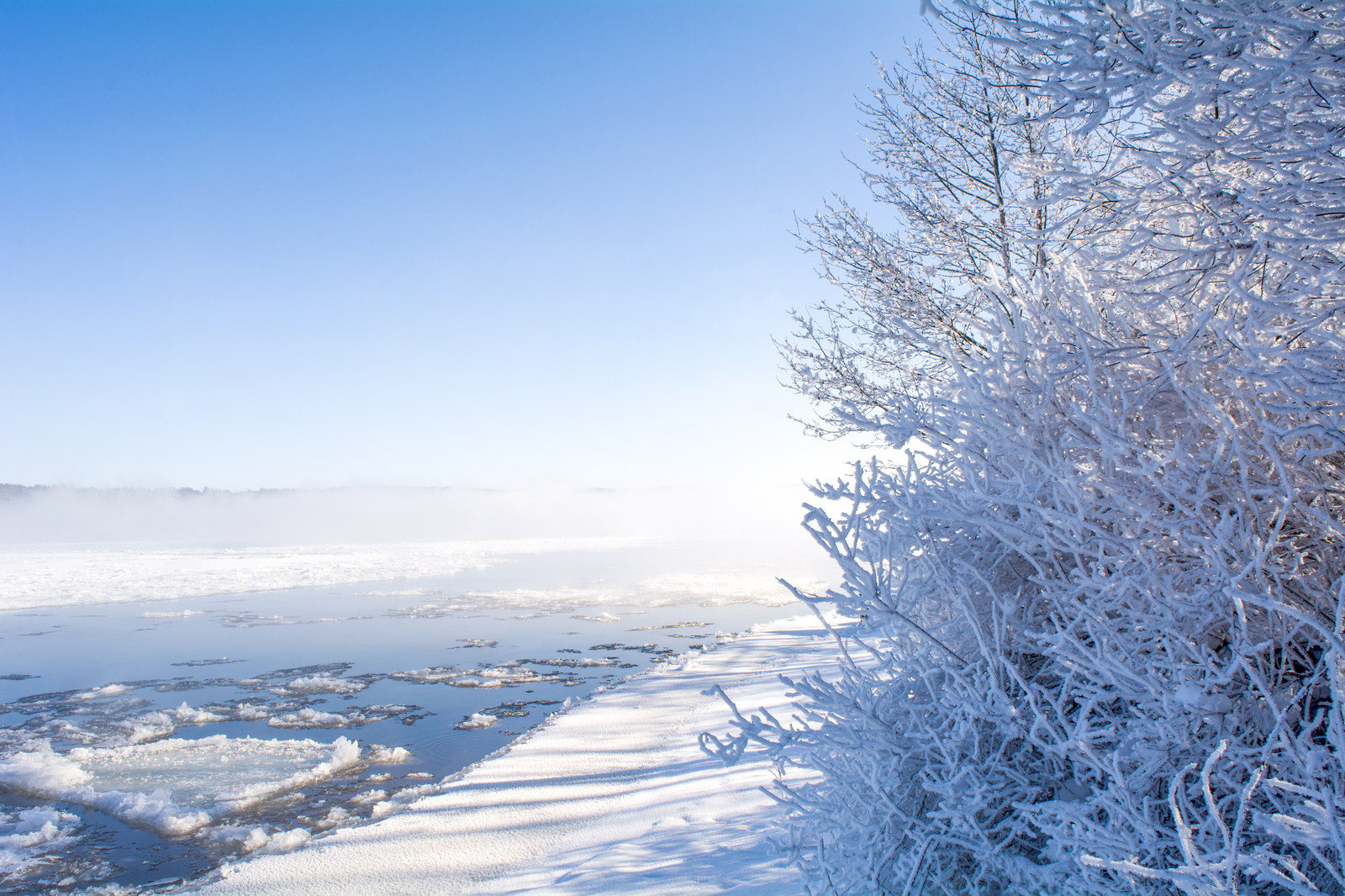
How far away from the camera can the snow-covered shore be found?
3.43m

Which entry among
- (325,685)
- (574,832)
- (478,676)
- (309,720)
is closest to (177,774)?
(309,720)

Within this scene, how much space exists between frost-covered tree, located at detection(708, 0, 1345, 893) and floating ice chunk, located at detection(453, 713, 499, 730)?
5.66 m

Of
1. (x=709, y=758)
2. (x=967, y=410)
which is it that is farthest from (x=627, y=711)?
(x=967, y=410)

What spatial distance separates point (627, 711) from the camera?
24.5 feet

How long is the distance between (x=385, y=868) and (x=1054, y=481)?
4.16 m

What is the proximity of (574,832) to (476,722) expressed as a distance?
12.3ft

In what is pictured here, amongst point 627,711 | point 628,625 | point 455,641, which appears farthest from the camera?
point 628,625

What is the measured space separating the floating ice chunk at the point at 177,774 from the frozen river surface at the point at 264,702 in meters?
0.02

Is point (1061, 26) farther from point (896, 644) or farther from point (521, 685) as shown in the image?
point (521, 685)

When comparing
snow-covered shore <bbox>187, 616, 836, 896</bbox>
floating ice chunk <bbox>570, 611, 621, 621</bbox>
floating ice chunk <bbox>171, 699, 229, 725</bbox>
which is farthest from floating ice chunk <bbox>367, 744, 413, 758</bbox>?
floating ice chunk <bbox>570, 611, 621, 621</bbox>

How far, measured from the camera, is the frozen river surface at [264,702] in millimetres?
5293

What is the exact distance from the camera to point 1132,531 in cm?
230

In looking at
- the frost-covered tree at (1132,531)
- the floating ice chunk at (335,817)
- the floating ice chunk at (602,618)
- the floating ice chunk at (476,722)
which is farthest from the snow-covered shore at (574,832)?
the floating ice chunk at (602,618)

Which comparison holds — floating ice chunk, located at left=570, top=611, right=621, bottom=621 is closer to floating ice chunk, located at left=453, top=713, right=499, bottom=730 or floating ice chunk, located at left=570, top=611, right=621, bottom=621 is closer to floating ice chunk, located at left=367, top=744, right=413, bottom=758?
floating ice chunk, located at left=453, top=713, right=499, bottom=730
